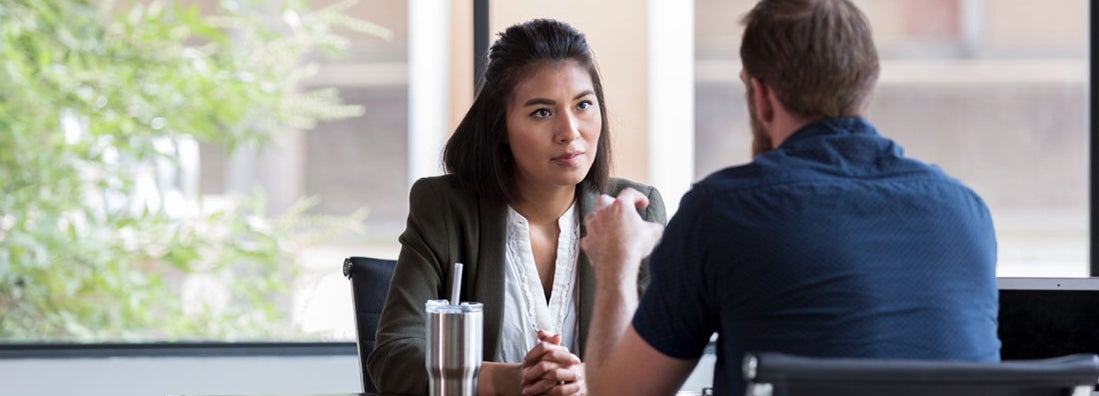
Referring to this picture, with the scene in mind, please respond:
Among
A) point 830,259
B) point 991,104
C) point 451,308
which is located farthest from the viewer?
point 991,104

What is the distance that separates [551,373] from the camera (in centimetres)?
183

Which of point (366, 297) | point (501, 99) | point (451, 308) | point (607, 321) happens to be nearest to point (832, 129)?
point (607, 321)

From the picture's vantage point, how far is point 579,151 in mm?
2174

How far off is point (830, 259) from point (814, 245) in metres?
0.02

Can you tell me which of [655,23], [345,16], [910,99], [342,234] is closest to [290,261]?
[342,234]

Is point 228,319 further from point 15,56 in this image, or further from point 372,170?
point 15,56

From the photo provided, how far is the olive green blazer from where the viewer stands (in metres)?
2.05

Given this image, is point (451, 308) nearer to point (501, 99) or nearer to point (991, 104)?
point (501, 99)

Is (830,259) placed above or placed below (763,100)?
below

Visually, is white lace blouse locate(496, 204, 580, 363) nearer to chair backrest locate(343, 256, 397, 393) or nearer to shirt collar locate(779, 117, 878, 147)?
chair backrest locate(343, 256, 397, 393)

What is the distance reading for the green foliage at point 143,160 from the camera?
378 cm

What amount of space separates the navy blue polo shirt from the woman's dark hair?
0.86 meters

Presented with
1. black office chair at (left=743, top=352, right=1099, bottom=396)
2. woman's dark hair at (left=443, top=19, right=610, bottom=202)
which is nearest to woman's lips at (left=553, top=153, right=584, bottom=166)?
woman's dark hair at (left=443, top=19, right=610, bottom=202)

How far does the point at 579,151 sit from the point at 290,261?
1.91 meters
